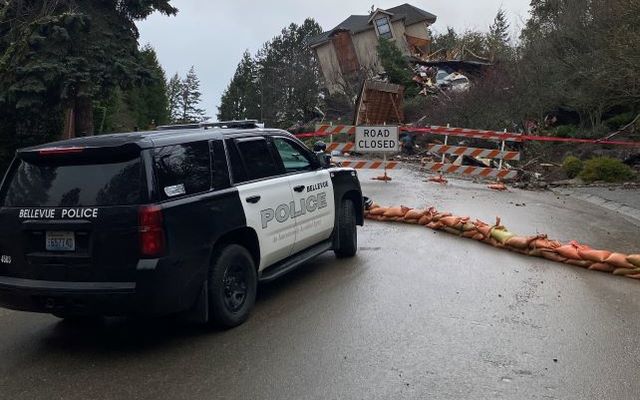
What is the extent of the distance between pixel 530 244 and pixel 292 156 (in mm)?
3678

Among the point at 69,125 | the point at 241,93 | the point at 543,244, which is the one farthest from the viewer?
the point at 241,93

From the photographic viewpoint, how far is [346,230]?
8039 mm

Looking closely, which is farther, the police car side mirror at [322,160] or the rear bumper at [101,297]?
the police car side mirror at [322,160]

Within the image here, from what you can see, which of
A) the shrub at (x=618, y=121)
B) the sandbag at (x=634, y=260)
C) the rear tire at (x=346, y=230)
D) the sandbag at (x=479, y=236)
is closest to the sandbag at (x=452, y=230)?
the sandbag at (x=479, y=236)

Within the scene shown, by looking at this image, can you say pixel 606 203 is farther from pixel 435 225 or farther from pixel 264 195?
pixel 264 195

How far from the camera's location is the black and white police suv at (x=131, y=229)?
4703 mm

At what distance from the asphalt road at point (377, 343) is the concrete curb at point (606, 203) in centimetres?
542

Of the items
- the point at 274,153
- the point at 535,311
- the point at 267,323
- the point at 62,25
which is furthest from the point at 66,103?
the point at 535,311

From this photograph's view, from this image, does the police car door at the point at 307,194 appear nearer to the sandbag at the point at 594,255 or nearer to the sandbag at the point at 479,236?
the sandbag at the point at 479,236

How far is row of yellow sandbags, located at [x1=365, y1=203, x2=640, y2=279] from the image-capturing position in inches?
300

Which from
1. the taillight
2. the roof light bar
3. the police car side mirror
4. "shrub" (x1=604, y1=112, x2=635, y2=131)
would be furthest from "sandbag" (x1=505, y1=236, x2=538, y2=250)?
"shrub" (x1=604, y1=112, x2=635, y2=131)

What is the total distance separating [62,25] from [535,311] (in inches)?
633

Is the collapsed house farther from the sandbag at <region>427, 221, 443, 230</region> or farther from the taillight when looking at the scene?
the taillight

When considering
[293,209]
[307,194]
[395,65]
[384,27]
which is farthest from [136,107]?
[293,209]
